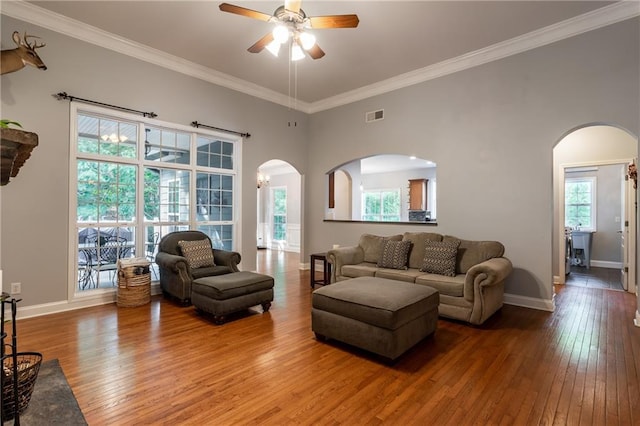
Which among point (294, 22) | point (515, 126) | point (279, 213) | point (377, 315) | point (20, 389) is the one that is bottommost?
point (20, 389)

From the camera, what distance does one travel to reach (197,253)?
462cm

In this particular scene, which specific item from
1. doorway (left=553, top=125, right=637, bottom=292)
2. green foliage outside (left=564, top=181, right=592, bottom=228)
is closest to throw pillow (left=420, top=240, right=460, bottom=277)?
doorway (left=553, top=125, right=637, bottom=292)

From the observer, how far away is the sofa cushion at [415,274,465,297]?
367 centimetres

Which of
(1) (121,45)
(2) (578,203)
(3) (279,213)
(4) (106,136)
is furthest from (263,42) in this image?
(2) (578,203)

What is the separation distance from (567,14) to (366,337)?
4.35 m

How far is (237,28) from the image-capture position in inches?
160

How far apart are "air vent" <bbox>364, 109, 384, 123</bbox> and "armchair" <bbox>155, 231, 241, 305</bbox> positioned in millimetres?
3454

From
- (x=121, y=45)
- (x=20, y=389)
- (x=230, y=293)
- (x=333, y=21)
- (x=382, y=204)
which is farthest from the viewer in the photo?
(x=382, y=204)

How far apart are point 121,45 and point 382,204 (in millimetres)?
9787

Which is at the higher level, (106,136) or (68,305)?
(106,136)

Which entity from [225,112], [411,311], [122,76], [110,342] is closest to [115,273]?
[110,342]

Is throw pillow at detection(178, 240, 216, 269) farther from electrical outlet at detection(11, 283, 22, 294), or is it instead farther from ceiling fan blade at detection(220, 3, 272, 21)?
ceiling fan blade at detection(220, 3, 272, 21)

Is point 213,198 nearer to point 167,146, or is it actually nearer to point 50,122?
point 167,146

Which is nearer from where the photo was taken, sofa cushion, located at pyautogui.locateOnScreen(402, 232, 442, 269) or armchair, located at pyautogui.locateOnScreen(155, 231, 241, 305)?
armchair, located at pyautogui.locateOnScreen(155, 231, 241, 305)
